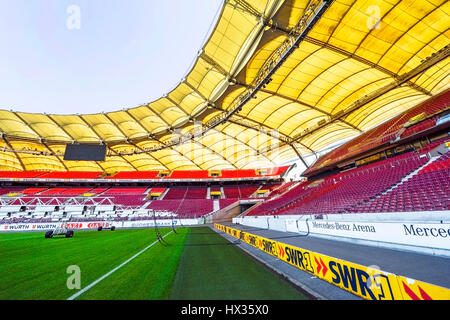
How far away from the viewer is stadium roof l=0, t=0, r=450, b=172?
42.0 feet

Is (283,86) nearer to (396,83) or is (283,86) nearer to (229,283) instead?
(396,83)

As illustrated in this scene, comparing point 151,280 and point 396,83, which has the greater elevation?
point 396,83

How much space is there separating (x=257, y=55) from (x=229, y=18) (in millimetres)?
3277

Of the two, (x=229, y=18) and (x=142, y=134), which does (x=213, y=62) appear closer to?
(x=229, y=18)

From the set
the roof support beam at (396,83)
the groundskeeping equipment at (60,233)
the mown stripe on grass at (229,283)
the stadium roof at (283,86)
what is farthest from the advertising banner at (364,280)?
the roof support beam at (396,83)

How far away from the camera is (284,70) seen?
56.8 ft

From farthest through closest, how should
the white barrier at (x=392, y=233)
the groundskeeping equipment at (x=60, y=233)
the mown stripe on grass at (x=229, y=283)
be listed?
the groundskeeping equipment at (x=60, y=233) → the white barrier at (x=392, y=233) → the mown stripe on grass at (x=229, y=283)

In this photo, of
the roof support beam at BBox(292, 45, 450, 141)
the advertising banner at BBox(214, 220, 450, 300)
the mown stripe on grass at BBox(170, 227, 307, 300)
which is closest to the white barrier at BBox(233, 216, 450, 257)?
the advertising banner at BBox(214, 220, 450, 300)

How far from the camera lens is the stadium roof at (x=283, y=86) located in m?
12.8

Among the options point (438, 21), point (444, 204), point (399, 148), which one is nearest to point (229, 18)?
point (438, 21)

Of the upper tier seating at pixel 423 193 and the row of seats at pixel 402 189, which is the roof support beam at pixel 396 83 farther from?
the upper tier seating at pixel 423 193

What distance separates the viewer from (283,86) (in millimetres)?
19391

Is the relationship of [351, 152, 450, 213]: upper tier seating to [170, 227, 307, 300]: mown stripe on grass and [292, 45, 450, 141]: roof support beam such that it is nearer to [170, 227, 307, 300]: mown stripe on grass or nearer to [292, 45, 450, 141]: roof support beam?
[292, 45, 450, 141]: roof support beam

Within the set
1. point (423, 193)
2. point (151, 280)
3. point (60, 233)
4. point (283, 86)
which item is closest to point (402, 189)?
point (423, 193)
